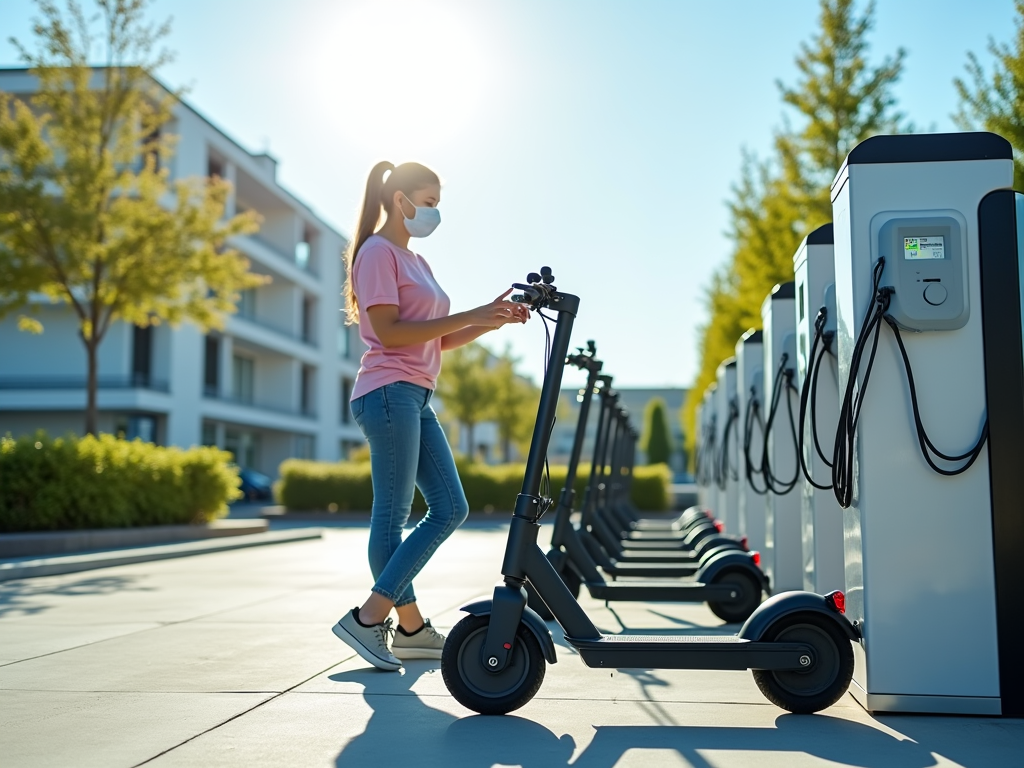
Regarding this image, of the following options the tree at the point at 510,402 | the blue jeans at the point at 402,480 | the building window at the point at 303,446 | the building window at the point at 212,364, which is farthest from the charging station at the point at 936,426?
the building window at the point at 303,446

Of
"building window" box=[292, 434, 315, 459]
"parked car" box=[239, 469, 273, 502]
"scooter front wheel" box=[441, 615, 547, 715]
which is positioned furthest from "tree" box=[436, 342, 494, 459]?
"scooter front wheel" box=[441, 615, 547, 715]

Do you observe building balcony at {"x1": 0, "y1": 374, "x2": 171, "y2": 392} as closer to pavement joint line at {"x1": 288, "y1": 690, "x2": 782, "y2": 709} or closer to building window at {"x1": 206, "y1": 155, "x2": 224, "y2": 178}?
building window at {"x1": 206, "y1": 155, "x2": 224, "y2": 178}

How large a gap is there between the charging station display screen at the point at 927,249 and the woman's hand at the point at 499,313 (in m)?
1.32

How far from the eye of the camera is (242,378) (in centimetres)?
4600

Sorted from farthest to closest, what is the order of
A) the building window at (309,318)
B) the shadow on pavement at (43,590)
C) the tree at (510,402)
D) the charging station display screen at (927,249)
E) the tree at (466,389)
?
the building window at (309,318) < the tree at (510,402) < the tree at (466,389) < the shadow on pavement at (43,590) < the charging station display screen at (927,249)

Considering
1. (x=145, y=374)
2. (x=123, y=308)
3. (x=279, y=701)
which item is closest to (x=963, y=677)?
(x=279, y=701)

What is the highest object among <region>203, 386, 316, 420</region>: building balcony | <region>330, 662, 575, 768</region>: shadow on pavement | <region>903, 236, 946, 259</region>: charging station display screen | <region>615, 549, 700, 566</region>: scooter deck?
<region>203, 386, 316, 420</region>: building balcony

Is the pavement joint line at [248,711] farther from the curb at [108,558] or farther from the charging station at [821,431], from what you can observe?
the curb at [108,558]

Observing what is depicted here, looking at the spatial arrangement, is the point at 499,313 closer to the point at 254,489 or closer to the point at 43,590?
the point at 43,590

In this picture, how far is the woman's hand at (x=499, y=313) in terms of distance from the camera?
3555 mm

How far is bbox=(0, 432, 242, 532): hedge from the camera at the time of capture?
464 inches

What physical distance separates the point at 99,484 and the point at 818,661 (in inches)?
441

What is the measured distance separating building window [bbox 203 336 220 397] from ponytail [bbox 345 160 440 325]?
3761cm

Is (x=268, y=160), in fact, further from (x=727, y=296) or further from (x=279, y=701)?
(x=279, y=701)
